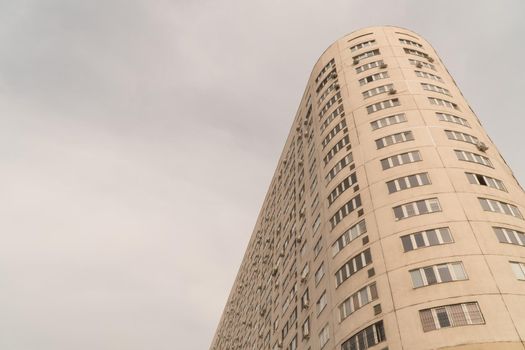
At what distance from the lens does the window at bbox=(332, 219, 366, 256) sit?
34.0 meters

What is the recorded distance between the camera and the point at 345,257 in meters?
33.7

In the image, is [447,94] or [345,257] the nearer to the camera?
[345,257]

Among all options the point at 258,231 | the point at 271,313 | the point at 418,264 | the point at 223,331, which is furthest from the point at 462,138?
the point at 223,331

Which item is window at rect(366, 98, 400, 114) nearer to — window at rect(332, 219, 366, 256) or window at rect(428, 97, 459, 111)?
window at rect(428, 97, 459, 111)

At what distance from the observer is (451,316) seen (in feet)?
83.6

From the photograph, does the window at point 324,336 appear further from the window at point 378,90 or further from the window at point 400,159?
the window at point 378,90

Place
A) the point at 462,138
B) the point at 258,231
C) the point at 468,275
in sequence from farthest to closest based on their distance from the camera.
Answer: the point at 258,231, the point at 462,138, the point at 468,275

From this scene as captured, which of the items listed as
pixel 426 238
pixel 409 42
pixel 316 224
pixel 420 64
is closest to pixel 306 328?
pixel 316 224

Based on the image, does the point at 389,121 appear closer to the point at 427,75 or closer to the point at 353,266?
the point at 427,75

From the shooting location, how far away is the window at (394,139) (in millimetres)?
38812

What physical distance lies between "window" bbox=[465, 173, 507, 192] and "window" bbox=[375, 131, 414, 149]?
20.3 ft

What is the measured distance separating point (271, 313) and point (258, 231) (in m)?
23.2

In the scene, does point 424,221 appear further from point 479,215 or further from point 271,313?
point 271,313

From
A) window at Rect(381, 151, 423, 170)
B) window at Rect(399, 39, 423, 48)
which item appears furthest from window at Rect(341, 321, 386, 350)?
window at Rect(399, 39, 423, 48)
